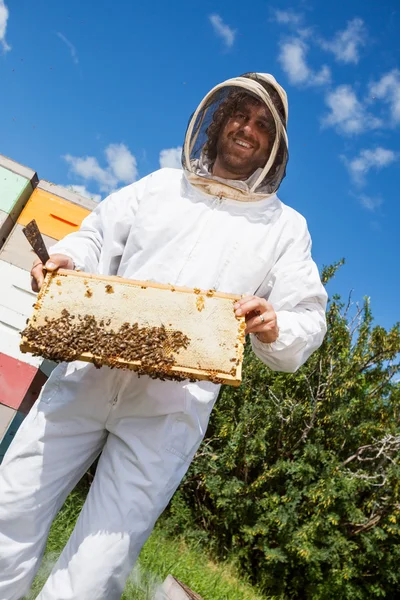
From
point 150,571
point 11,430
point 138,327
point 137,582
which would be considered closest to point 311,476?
point 150,571

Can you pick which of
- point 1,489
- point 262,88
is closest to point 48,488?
point 1,489

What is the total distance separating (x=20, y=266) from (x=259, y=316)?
9.50 feet

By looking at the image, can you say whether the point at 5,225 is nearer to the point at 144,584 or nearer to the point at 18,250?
the point at 18,250

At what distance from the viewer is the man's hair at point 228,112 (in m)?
2.75

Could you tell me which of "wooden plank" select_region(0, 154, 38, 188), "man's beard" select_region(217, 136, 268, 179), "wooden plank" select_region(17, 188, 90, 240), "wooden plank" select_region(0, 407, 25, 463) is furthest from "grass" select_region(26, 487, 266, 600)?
"wooden plank" select_region(0, 154, 38, 188)

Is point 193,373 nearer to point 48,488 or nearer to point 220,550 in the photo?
point 48,488

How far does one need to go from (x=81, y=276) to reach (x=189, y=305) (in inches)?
19.0

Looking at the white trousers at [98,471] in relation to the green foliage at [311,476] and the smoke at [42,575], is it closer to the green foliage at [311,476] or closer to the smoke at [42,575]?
the smoke at [42,575]

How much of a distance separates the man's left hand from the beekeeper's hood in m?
0.66

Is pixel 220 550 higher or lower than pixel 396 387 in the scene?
lower

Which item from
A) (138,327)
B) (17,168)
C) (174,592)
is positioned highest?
(17,168)

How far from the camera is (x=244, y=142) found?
2670mm

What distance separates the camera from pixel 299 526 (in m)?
6.20

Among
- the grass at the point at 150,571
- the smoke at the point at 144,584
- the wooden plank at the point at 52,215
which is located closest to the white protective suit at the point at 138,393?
the grass at the point at 150,571
